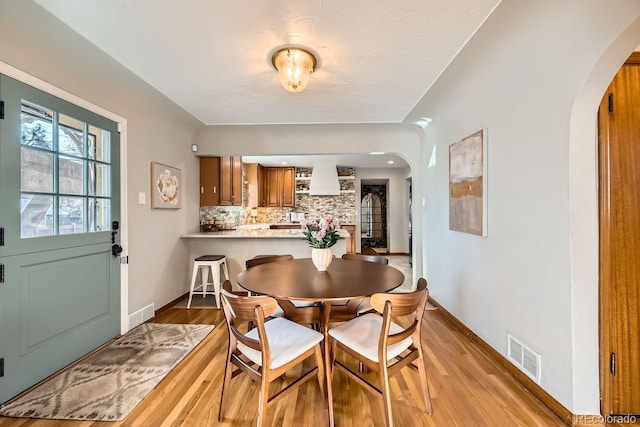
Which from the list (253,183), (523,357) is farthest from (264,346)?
(253,183)

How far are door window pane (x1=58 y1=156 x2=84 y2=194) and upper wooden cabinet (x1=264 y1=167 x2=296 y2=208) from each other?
4966 mm

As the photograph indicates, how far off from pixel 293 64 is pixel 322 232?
1.26 meters

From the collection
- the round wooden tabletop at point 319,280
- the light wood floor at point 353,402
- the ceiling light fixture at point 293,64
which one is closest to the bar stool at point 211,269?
the light wood floor at point 353,402

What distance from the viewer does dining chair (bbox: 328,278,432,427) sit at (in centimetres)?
142

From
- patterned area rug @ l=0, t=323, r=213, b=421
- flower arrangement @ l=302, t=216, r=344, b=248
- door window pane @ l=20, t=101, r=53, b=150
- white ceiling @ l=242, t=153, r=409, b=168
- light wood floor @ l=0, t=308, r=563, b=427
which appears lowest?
light wood floor @ l=0, t=308, r=563, b=427

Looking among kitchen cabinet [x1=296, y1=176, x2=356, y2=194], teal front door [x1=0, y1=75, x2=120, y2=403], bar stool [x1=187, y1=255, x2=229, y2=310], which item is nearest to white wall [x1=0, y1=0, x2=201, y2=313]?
teal front door [x1=0, y1=75, x2=120, y2=403]

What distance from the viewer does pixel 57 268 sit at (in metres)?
2.04

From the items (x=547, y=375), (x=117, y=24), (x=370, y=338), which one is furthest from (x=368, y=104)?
(x=547, y=375)

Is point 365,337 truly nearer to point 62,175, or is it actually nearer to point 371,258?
point 371,258

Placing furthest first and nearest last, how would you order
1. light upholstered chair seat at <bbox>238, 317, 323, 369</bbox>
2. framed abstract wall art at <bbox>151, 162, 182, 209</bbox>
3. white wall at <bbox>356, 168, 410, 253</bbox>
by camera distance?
1. white wall at <bbox>356, 168, 410, 253</bbox>
2. framed abstract wall art at <bbox>151, 162, 182, 209</bbox>
3. light upholstered chair seat at <bbox>238, 317, 323, 369</bbox>

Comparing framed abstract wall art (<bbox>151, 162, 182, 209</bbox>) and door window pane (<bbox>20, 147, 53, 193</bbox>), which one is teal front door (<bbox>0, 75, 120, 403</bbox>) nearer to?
door window pane (<bbox>20, 147, 53, 193</bbox>)

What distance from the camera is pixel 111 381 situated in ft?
6.33

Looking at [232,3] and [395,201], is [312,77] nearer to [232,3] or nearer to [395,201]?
[232,3]

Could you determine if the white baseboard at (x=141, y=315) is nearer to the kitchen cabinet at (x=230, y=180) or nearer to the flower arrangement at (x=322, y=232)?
the kitchen cabinet at (x=230, y=180)
